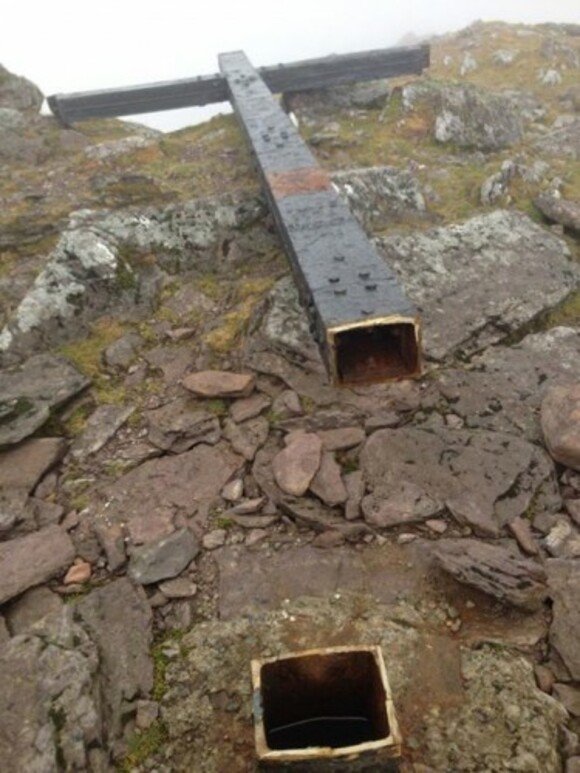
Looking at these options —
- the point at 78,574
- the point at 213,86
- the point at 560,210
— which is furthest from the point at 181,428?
the point at 213,86

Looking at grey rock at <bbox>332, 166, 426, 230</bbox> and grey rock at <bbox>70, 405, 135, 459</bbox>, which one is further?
grey rock at <bbox>332, 166, 426, 230</bbox>

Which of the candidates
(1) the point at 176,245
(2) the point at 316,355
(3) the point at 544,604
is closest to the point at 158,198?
(1) the point at 176,245

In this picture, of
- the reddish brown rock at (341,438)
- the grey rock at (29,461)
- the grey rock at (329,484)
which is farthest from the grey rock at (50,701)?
the reddish brown rock at (341,438)

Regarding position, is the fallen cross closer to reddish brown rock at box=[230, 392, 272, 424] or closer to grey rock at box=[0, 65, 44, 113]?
reddish brown rock at box=[230, 392, 272, 424]

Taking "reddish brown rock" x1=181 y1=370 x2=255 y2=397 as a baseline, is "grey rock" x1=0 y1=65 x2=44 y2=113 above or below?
above

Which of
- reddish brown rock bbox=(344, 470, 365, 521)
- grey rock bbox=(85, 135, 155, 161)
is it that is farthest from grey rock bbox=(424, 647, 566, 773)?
grey rock bbox=(85, 135, 155, 161)

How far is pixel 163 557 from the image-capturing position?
4262mm

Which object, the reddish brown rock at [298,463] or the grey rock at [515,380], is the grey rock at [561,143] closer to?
the grey rock at [515,380]

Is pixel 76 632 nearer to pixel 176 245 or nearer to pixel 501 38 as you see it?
pixel 176 245

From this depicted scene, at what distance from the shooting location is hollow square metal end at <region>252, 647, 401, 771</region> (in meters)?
2.57

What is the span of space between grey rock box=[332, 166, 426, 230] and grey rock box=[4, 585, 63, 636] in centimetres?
576

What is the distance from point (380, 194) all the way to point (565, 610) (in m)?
5.99

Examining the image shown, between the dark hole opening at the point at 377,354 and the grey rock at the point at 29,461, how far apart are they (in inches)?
100

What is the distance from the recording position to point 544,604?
150 inches
